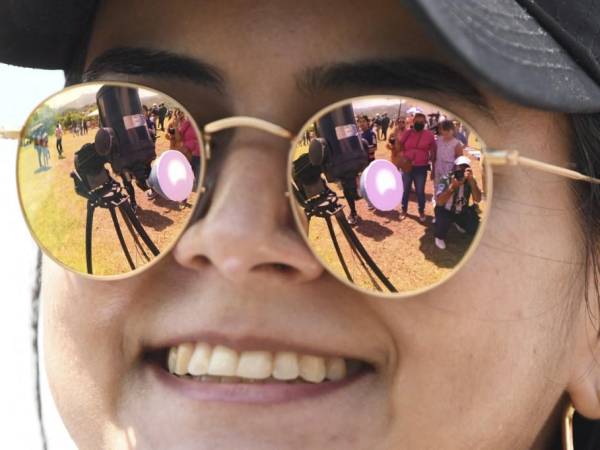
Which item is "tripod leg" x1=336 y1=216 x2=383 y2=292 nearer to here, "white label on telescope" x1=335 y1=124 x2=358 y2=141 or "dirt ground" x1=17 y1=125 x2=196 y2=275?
"white label on telescope" x1=335 y1=124 x2=358 y2=141

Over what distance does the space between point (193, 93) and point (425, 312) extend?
0.54m

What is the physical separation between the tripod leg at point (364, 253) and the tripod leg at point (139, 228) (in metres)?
0.33

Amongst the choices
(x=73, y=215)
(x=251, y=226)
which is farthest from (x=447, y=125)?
(x=73, y=215)

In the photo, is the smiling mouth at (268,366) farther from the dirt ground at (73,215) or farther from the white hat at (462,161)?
the white hat at (462,161)

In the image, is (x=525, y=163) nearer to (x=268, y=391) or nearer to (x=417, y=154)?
(x=417, y=154)

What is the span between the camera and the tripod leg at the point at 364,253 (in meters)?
1.41

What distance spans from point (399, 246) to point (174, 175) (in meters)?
0.40

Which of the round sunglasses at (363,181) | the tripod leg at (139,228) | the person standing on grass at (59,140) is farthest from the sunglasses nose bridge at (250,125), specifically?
the person standing on grass at (59,140)

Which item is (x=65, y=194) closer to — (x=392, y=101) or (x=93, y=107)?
(x=93, y=107)

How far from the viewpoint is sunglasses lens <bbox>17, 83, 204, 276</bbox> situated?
150 centimetres

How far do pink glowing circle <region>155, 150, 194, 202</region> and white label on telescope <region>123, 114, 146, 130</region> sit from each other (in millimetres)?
67

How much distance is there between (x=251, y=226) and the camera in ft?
4.63

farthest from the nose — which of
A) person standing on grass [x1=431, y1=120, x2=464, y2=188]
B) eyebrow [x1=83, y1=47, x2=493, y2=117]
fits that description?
person standing on grass [x1=431, y1=120, x2=464, y2=188]

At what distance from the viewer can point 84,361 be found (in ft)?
5.54
